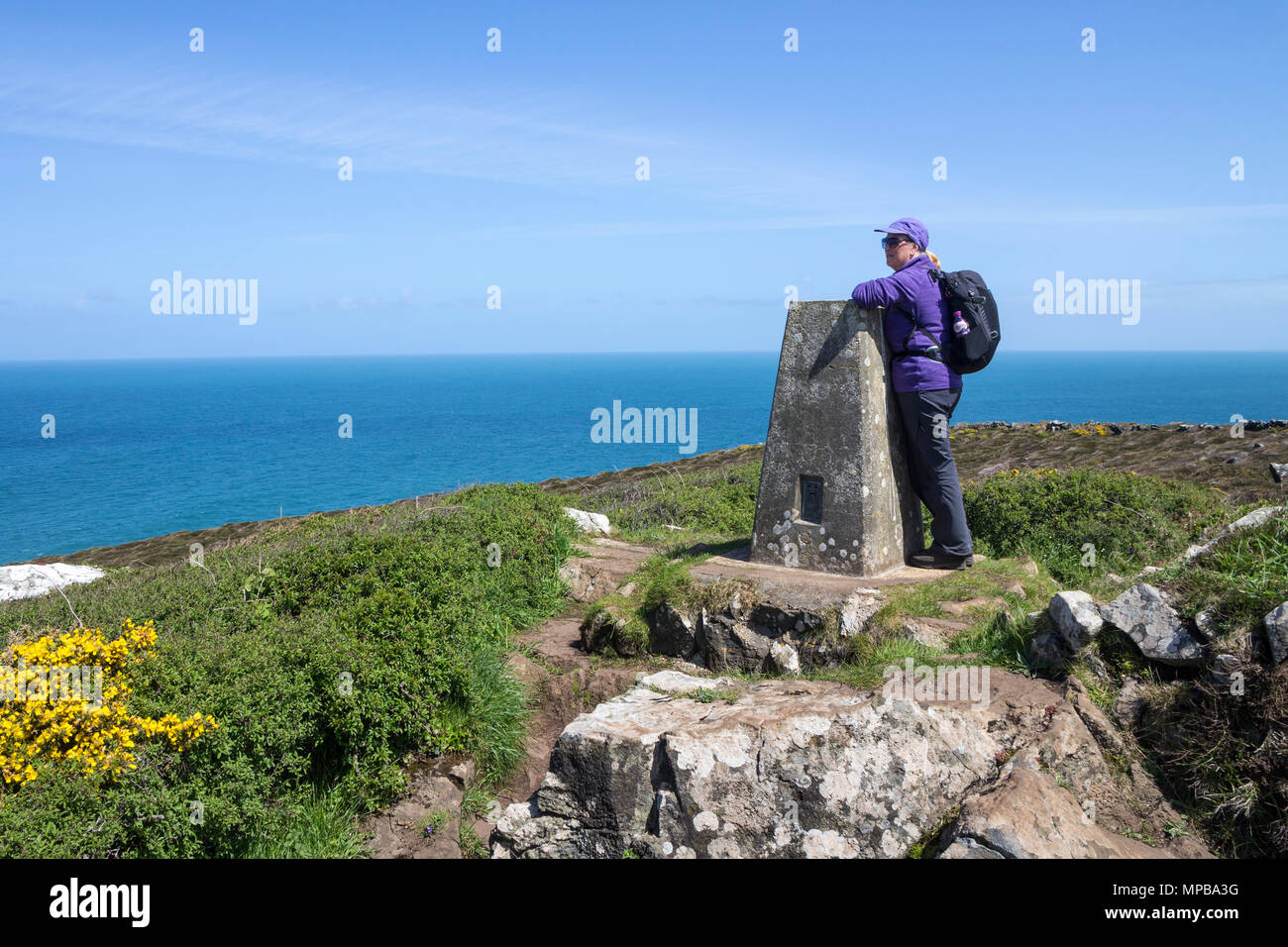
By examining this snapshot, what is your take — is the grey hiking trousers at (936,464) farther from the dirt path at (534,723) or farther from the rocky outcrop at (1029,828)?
the rocky outcrop at (1029,828)

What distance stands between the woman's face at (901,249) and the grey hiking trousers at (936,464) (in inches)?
Answer: 47.1

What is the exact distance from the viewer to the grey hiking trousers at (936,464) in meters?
8.00

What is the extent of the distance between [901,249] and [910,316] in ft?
2.02

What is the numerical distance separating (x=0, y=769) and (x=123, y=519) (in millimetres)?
45124

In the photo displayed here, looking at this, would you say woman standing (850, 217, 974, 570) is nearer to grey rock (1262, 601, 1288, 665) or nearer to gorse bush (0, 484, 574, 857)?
grey rock (1262, 601, 1288, 665)

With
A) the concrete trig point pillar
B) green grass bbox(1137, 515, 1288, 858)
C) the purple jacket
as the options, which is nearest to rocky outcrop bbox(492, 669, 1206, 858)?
green grass bbox(1137, 515, 1288, 858)

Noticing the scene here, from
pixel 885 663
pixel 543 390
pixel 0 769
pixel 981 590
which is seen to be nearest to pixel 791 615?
pixel 885 663

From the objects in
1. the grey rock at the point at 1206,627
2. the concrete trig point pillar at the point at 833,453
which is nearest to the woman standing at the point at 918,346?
the concrete trig point pillar at the point at 833,453

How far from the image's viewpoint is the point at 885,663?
634 centimetres

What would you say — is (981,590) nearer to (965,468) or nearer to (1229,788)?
(1229,788)

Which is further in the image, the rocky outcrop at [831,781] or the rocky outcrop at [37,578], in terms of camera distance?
the rocky outcrop at [37,578]

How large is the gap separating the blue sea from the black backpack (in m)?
13.8

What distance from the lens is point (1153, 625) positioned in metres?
5.25

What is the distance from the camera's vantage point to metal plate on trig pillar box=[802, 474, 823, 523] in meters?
8.18
